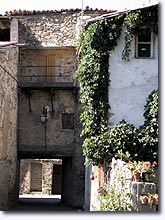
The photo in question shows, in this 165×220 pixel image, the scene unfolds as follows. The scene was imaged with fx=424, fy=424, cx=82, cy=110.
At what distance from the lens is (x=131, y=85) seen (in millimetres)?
8688

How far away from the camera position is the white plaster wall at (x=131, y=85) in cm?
860

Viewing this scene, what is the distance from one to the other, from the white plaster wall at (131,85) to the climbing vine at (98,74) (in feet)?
0.42

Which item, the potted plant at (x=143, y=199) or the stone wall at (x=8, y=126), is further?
the stone wall at (x=8, y=126)

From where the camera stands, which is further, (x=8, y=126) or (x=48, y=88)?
(x=48, y=88)

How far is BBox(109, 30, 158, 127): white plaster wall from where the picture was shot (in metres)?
8.60

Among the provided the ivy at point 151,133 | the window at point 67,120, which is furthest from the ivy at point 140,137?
the window at point 67,120

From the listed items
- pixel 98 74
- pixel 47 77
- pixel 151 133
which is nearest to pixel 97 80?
pixel 98 74

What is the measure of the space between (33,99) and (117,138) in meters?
4.93

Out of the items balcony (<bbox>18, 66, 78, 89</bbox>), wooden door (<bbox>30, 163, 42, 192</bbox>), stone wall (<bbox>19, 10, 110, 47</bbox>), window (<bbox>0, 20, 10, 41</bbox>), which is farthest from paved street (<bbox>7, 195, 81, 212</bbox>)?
window (<bbox>0, 20, 10, 41</bbox>)

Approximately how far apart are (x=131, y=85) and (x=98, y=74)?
2.40 ft

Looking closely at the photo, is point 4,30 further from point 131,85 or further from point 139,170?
point 139,170

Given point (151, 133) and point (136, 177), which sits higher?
point (151, 133)

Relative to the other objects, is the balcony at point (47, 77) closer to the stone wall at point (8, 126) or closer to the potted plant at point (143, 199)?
the stone wall at point (8, 126)

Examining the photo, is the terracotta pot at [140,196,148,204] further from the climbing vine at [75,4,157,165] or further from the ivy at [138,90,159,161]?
the climbing vine at [75,4,157,165]
